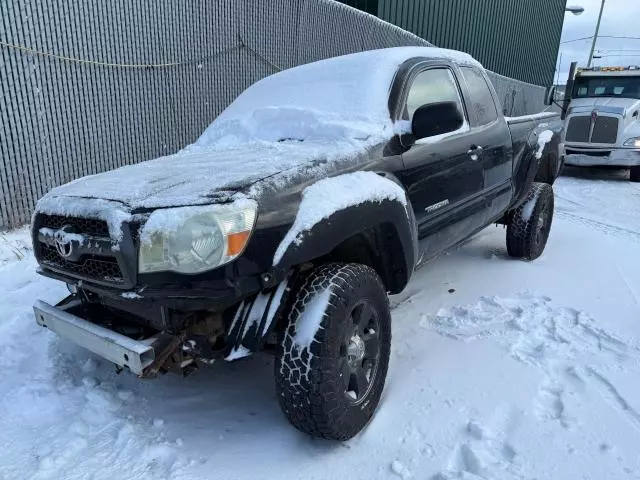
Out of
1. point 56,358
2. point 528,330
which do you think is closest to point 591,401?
point 528,330

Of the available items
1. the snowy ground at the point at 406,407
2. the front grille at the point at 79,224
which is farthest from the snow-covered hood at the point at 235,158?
the snowy ground at the point at 406,407

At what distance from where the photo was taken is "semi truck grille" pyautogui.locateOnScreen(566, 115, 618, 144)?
35.1 feet

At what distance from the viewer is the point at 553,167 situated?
5195 mm

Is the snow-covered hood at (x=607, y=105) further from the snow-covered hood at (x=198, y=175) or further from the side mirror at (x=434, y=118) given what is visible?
the snow-covered hood at (x=198, y=175)

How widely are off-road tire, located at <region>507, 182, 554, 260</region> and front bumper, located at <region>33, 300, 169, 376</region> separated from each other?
359 cm

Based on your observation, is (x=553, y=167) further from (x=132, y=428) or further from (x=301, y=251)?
(x=132, y=428)

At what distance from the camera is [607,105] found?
11078 mm

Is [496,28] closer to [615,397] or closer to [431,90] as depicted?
[431,90]

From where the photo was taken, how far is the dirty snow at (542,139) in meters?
4.67

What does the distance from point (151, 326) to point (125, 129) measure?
15.1 ft

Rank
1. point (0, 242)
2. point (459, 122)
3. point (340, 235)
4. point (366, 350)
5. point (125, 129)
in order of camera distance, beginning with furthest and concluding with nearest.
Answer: point (125, 129)
point (0, 242)
point (459, 122)
point (366, 350)
point (340, 235)

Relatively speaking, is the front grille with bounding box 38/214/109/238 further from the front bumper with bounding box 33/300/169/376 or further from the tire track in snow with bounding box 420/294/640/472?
the tire track in snow with bounding box 420/294/640/472

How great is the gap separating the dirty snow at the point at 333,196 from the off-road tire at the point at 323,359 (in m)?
0.27

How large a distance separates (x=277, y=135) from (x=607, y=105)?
10.7 meters
